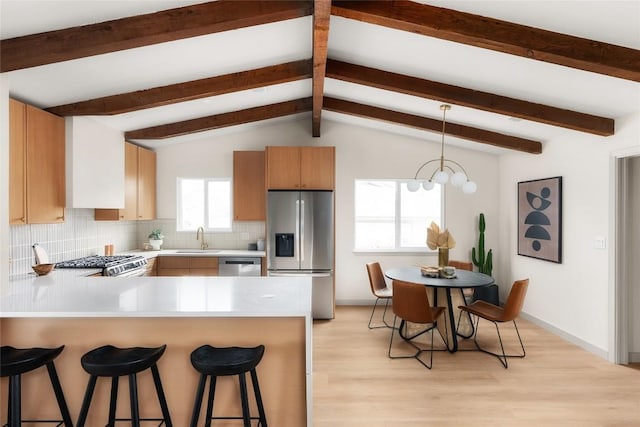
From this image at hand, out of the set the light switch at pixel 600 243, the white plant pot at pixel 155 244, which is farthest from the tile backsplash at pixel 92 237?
the light switch at pixel 600 243

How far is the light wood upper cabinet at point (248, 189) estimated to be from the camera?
5.37m

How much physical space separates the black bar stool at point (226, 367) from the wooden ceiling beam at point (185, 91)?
2.42 metres

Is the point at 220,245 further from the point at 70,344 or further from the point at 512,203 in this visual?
the point at 512,203

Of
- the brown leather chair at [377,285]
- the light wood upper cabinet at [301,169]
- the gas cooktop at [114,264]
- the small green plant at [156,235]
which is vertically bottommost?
the brown leather chair at [377,285]

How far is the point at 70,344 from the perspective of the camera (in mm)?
A: 2277

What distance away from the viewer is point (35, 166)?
3113 mm

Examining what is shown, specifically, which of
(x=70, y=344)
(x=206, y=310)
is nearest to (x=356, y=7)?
(x=206, y=310)

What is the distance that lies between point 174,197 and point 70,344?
3.57 m

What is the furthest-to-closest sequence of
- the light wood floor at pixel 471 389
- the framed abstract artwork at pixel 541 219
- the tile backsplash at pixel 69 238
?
the framed abstract artwork at pixel 541 219
the tile backsplash at pixel 69 238
the light wood floor at pixel 471 389

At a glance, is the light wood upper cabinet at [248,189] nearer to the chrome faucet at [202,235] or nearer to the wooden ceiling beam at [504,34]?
the chrome faucet at [202,235]

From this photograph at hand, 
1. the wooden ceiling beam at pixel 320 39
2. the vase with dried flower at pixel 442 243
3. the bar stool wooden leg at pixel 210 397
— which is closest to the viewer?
the bar stool wooden leg at pixel 210 397

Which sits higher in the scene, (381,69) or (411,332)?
(381,69)

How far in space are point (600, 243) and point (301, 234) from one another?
3.20m

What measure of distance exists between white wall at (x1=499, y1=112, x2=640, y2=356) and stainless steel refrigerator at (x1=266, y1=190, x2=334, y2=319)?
104 inches
